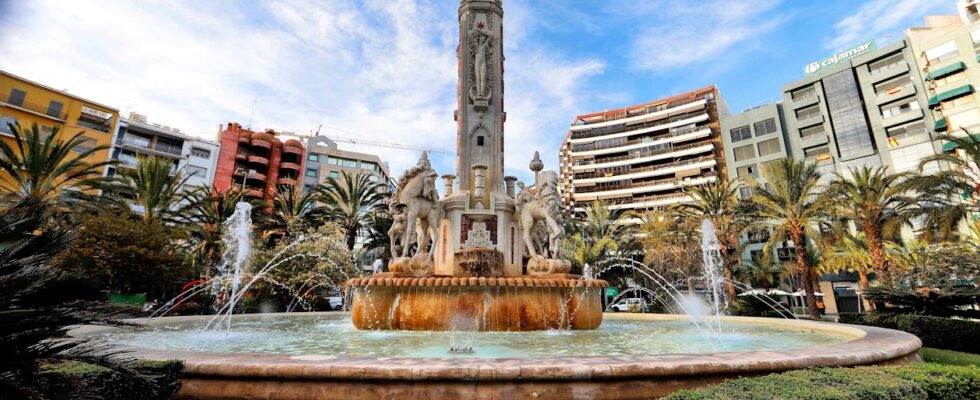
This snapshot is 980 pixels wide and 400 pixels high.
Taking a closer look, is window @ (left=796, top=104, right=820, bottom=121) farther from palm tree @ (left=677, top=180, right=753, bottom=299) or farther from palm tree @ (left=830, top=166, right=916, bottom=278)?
palm tree @ (left=830, top=166, right=916, bottom=278)

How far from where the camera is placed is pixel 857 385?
326 centimetres

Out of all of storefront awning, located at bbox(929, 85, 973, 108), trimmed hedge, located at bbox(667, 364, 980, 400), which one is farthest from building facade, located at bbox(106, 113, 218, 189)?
storefront awning, located at bbox(929, 85, 973, 108)

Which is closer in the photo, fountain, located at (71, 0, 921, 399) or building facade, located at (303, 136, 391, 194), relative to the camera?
fountain, located at (71, 0, 921, 399)

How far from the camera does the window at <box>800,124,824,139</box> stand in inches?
1864

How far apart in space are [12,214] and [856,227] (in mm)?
53007

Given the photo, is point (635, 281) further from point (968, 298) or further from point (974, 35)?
point (974, 35)

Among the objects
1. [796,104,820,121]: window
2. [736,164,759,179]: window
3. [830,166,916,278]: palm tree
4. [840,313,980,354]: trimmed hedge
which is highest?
[796,104,820,121]: window

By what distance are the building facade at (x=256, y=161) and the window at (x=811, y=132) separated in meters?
59.7

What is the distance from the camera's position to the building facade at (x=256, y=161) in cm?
5634

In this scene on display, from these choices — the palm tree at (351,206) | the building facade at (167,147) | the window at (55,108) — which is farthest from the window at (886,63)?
the window at (55,108)

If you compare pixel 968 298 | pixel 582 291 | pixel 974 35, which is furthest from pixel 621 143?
pixel 582 291

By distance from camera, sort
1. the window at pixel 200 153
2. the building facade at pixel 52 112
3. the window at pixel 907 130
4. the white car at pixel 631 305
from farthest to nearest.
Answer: the window at pixel 200 153
the window at pixel 907 130
the building facade at pixel 52 112
the white car at pixel 631 305

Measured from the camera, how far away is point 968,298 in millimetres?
12031

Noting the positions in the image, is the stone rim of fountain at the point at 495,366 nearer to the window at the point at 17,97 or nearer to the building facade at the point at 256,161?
the window at the point at 17,97
